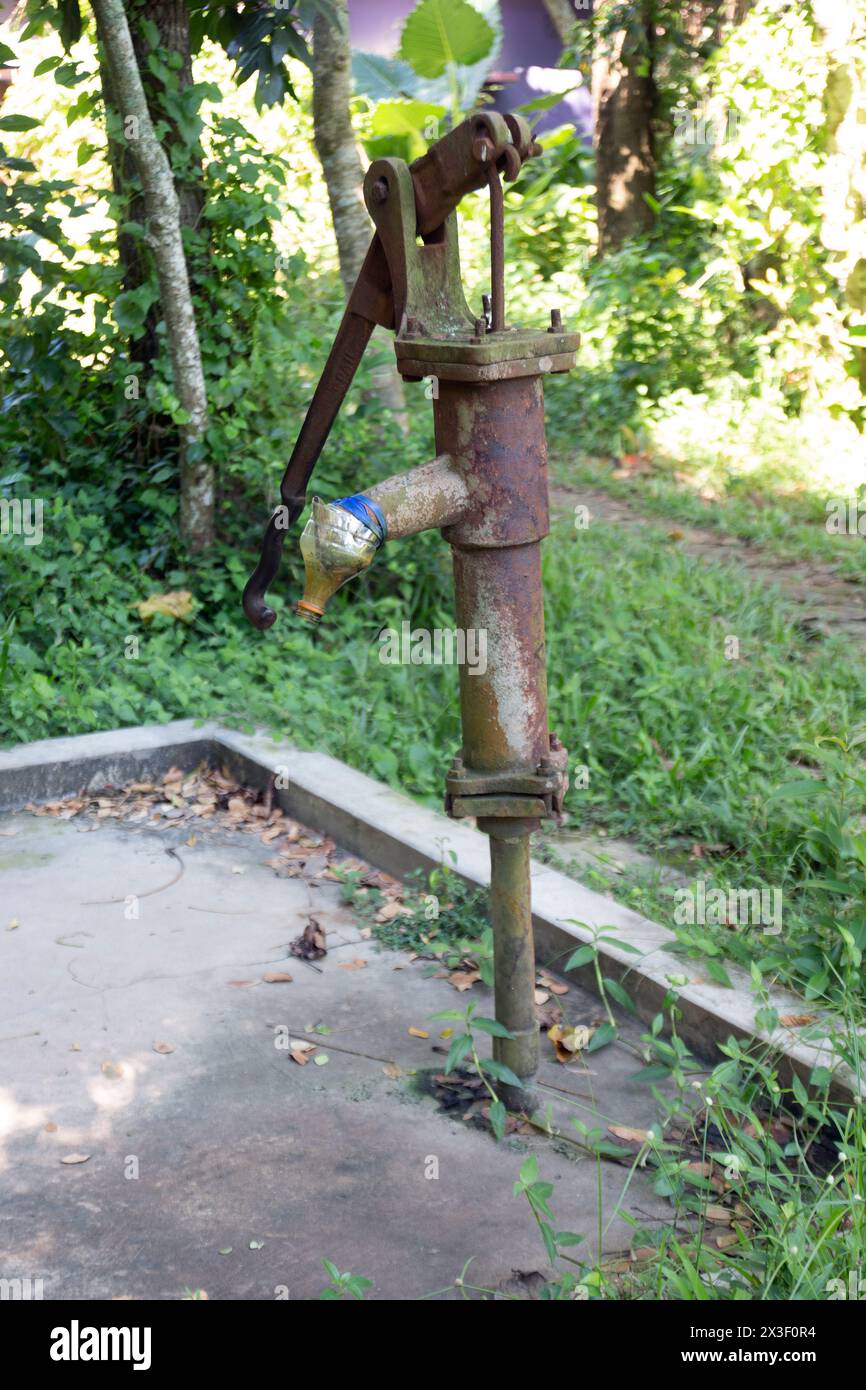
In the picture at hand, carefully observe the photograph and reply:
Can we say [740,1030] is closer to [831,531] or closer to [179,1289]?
[179,1289]

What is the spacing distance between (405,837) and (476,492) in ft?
4.18

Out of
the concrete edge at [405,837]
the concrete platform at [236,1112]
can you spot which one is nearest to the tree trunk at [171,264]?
the concrete edge at [405,837]

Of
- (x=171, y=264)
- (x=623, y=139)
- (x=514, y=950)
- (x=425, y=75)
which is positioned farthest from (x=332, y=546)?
(x=425, y=75)

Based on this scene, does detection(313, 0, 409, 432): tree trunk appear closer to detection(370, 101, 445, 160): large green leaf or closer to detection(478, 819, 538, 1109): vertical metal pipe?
detection(478, 819, 538, 1109): vertical metal pipe

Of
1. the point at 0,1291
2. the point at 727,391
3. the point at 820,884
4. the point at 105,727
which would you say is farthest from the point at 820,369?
the point at 0,1291

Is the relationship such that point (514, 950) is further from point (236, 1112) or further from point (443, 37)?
point (443, 37)

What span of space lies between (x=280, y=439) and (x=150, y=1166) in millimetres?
3239

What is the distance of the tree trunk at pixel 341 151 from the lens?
532 cm

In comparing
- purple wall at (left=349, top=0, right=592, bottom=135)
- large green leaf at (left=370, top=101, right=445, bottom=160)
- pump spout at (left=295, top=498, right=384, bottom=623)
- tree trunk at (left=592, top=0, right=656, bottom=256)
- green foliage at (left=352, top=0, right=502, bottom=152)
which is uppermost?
purple wall at (left=349, top=0, right=592, bottom=135)

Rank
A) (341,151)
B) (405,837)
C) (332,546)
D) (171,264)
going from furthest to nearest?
(341,151) → (171,264) → (405,837) → (332,546)

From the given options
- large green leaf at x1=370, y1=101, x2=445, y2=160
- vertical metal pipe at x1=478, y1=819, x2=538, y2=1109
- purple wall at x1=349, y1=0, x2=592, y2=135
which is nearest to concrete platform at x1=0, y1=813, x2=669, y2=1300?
vertical metal pipe at x1=478, y1=819, x2=538, y2=1109

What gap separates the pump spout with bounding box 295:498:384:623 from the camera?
6.37ft

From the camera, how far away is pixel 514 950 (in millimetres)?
2326

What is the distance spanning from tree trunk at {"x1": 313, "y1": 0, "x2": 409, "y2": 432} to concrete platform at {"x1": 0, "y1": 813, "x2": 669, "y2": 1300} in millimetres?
2781
